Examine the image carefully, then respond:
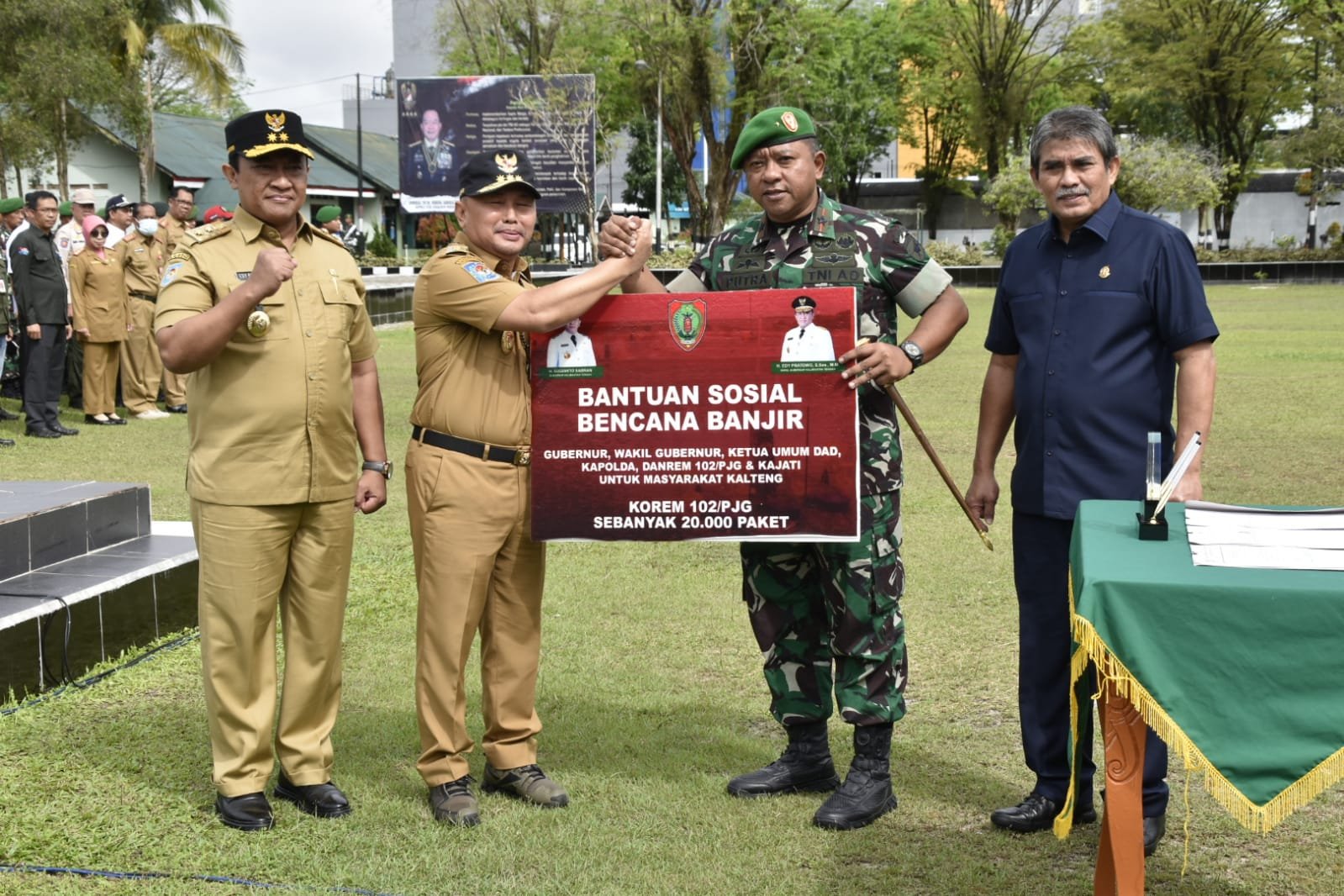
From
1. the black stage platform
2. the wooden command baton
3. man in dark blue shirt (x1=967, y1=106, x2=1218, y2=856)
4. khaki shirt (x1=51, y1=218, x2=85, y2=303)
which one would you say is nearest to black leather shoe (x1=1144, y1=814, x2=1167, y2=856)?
man in dark blue shirt (x1=967, y1=106, x2=1218, y2=856)

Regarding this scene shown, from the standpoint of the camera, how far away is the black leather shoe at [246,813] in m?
4.00

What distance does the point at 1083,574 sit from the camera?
282cm

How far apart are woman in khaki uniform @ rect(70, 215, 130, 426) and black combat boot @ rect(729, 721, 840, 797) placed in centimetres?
1036

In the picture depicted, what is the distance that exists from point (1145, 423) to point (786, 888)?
1.62 meters

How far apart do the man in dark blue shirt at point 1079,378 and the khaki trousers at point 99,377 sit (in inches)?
431

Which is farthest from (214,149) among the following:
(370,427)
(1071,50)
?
(370,427)

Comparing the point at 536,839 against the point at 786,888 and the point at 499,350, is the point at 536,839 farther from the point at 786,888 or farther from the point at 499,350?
the point at 499,350

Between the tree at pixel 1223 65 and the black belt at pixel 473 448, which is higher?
the tree at pixel 1223 65

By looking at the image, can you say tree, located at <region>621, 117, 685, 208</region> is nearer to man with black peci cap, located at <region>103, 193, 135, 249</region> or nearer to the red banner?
man with black peci cap, located at <region>103, 193, 135, 249</region>

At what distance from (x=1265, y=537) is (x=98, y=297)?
39.6ft

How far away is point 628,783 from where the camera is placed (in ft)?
14.2

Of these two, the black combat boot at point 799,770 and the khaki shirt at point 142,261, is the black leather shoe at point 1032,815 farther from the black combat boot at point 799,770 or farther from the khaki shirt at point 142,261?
the khaki shirt at point 142,261

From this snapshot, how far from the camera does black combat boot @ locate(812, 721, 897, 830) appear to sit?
13.2ft

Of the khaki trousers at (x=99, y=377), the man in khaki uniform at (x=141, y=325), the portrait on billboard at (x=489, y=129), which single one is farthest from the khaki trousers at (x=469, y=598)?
the portrait on billboard at (x=489, y=129)
